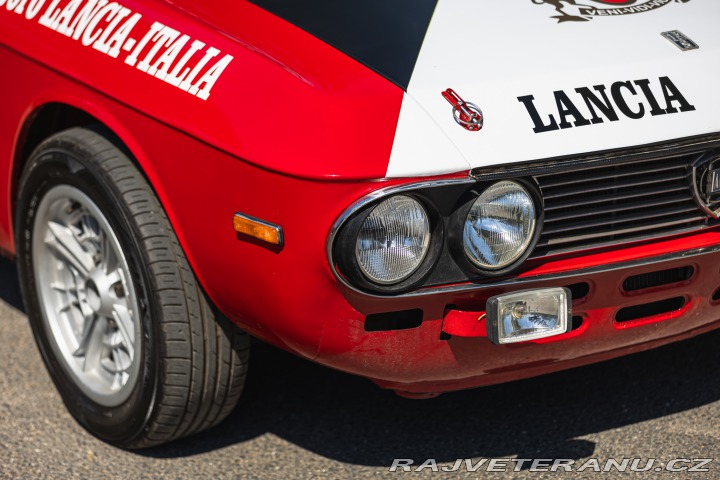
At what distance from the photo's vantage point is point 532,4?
3061 millimetres

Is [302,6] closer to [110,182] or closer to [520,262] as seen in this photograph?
[110,182]

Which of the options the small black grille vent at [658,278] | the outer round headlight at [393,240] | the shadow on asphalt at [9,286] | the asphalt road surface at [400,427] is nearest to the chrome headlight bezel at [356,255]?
the outer round headlight at [393,240]

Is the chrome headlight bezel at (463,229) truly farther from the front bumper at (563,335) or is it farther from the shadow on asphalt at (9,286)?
the shadow on asphalt at (9,286)

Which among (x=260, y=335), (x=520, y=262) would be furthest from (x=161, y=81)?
(x=520, y=262)

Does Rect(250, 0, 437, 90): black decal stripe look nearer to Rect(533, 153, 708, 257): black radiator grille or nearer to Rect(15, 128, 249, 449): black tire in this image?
Rect(533, 153, 708, 257): black radiator grille

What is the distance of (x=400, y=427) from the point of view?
3.41m

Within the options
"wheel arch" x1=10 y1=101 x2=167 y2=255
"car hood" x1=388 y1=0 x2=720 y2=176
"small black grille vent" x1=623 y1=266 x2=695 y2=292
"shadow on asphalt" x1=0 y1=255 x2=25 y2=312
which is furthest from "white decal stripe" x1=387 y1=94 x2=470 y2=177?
"shadow on asphalt" x1=0 y1=255 x2=25 y2=312

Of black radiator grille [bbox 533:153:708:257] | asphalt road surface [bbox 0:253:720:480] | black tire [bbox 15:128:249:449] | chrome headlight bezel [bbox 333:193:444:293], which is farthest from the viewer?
asphalt road surface [bbox 0:253:720:480]

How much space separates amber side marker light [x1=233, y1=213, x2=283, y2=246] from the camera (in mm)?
2650

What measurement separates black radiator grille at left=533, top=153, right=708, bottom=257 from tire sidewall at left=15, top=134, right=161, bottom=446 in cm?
106

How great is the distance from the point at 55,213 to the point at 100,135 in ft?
1.28

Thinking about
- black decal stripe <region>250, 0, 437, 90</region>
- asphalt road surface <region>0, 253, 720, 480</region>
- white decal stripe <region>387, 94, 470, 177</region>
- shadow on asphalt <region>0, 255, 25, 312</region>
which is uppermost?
black decal stripe <region>250, 0, 437, 90</region>

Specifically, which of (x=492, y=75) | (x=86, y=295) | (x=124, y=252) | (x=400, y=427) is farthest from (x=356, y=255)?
(x=86, y=295)

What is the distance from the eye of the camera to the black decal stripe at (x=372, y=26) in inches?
110
